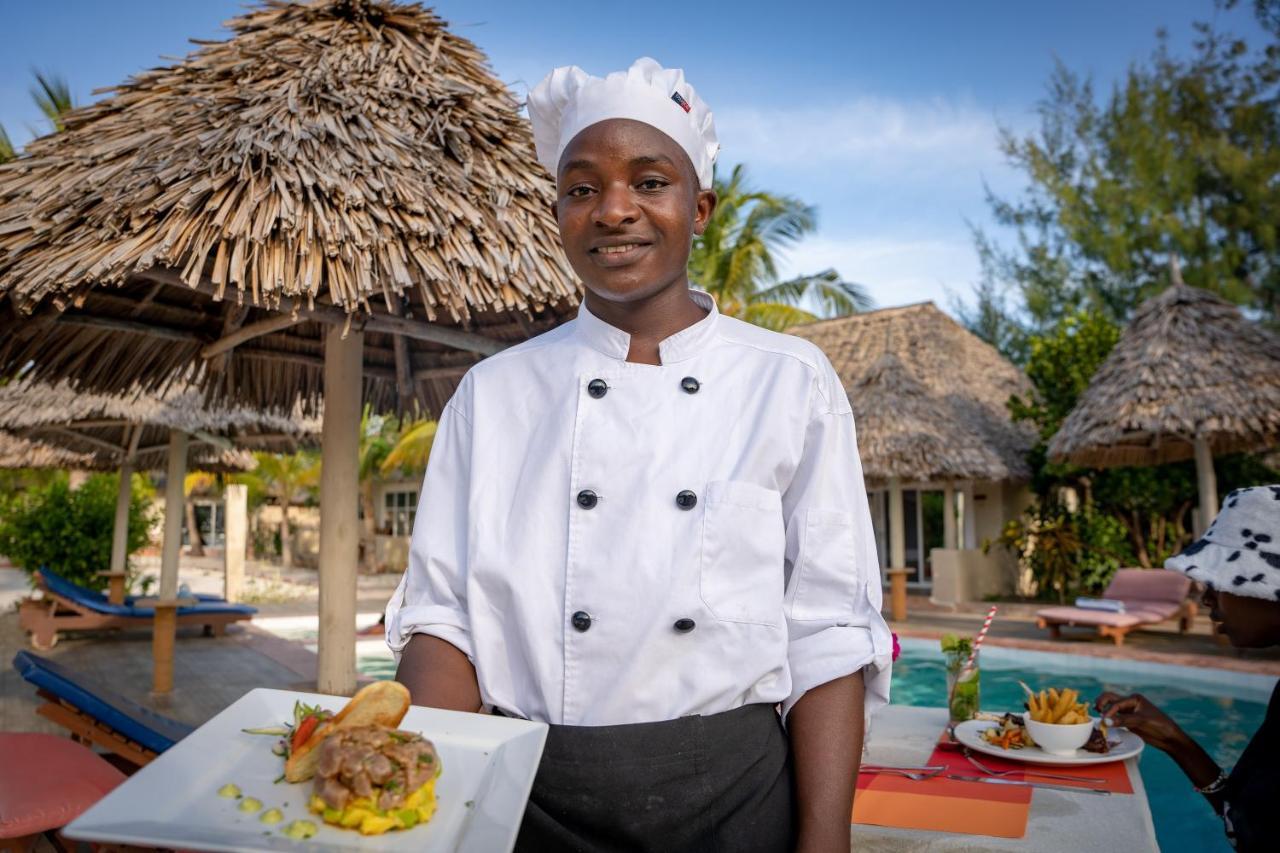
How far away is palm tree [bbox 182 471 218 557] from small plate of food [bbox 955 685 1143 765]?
1082 inches

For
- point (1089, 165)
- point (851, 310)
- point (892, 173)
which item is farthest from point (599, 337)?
point (1089, 165)

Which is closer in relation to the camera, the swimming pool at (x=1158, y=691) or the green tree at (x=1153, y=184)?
the swimming pool at (x=1158, y=691)

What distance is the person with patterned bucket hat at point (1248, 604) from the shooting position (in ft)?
7.41

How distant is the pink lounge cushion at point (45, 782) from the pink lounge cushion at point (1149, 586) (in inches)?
415

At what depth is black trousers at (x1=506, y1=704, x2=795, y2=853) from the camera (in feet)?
3.91

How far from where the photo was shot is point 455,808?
1063mm

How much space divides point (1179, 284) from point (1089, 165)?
12254 millimetres

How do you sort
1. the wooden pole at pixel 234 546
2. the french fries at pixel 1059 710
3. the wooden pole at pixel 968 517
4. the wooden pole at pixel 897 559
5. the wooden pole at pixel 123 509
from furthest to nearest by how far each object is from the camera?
the wooden pole at pixel 234 546
the wooden pole at pixel 968 517
the wooden pole at pixel 897 559
the wooden pole at pixel 123 509
the french fries at pixel 1059 710

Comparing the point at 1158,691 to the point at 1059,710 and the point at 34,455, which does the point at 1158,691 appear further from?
the point at 34,455

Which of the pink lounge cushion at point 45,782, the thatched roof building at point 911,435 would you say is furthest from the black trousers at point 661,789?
the thatched roof building at point 911,435

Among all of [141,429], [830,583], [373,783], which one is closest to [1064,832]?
[830,583]

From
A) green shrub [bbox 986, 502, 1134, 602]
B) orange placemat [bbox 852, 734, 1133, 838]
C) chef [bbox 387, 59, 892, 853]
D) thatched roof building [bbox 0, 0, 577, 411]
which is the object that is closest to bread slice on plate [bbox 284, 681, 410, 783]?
chef [bbox 387, 59, 892, 853]

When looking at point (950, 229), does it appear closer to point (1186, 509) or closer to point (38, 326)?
point (1186, 509)

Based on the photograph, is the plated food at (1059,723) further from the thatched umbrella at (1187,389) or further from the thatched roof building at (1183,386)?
the thatched roof building at (1183,386)
